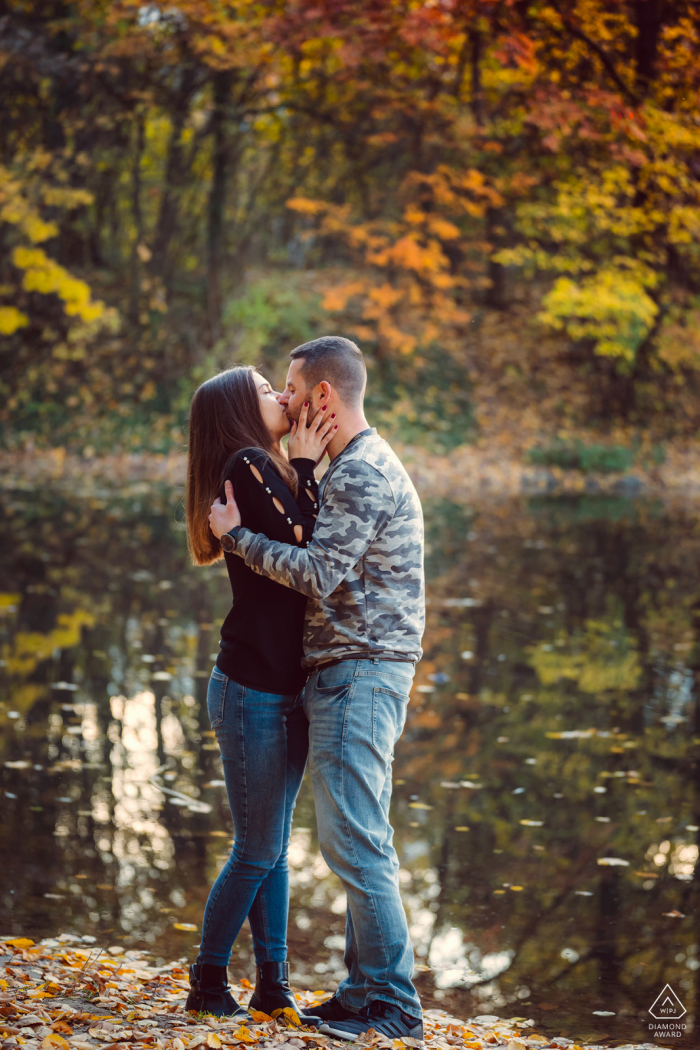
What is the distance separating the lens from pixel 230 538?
3160 mm

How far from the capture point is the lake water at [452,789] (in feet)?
13.7

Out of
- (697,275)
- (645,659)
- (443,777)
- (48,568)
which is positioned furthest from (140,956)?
(697,275)

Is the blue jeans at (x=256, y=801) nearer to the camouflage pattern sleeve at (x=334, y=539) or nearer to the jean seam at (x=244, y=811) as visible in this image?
the jean seam at (x=244, y=811)

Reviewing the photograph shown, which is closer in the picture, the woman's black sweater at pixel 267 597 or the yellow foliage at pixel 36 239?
the woman's black sweater at pixel 267 597

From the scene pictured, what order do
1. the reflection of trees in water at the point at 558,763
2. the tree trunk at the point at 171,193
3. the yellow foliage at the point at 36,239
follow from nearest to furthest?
the reflection of trees in water at the point at 558,763 < the yellow foliage at the point at 36,239 < the tree trunk at the point at 171,193

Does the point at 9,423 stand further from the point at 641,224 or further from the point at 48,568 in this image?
the point at 641,224

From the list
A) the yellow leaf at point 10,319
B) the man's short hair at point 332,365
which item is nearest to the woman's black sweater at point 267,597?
the man's short hair at point 332,365

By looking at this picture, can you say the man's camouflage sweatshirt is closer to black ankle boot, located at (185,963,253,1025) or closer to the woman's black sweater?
the woman's black sweater

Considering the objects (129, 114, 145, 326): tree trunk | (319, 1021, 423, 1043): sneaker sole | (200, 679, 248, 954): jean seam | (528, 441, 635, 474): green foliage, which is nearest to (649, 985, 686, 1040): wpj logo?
(319, 1021, 423, 1043): sneaker sole

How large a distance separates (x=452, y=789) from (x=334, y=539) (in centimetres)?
321

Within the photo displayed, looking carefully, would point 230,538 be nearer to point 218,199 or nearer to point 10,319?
point 10,319

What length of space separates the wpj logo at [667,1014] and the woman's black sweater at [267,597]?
5.82 feet

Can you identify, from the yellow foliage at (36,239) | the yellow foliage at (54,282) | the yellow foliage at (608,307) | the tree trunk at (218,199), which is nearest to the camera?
the yellow foliage at (36,239)

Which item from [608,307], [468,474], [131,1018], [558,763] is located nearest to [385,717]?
[131,1018]
